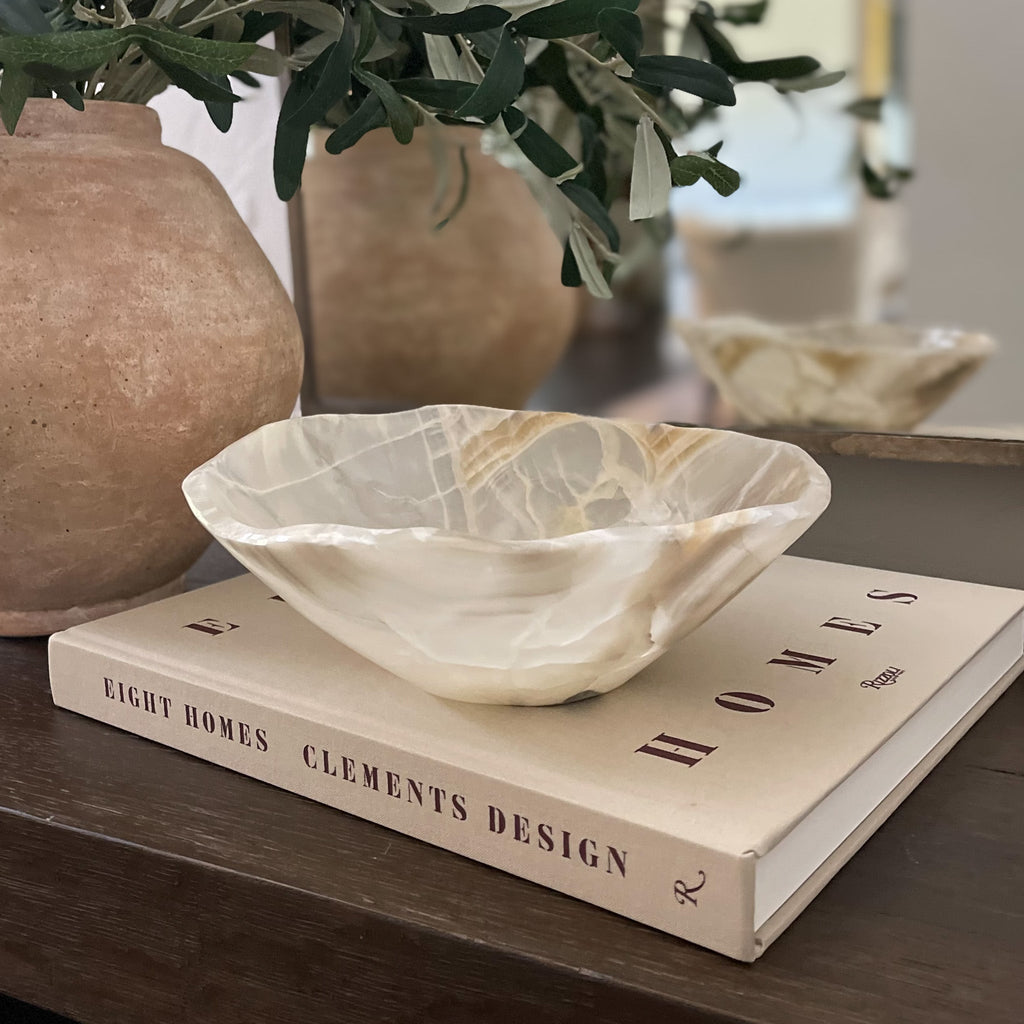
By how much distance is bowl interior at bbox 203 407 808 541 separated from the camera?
48 centimetres

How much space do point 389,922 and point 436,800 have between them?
0.04 m

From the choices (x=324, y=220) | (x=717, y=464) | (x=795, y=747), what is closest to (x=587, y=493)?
(x=717, y=464)

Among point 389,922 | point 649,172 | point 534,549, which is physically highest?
point 649,172

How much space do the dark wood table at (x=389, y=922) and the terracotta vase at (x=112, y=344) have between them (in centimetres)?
10

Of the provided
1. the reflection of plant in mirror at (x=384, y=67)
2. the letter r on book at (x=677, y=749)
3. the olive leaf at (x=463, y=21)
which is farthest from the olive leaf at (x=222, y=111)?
the letter r on book at (x=677, y=749)

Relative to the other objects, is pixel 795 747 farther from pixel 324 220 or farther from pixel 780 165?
pixel 324 220

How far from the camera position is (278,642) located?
0.47 metres

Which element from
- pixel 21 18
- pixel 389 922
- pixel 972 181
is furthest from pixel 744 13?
pixel 389 922

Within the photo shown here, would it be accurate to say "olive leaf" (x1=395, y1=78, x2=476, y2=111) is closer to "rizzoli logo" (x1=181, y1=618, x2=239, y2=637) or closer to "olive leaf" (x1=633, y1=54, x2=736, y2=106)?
"olive leaf" (x1=633, y1=54, x2=736, y2=106)

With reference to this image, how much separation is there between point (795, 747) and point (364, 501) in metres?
0.23

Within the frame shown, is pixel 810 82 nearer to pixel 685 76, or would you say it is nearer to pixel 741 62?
pixel 741 62

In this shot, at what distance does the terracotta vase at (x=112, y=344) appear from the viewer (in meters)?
0.47

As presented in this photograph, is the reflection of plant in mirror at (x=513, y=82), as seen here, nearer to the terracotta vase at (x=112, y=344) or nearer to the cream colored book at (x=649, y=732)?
the terracotta vase at (x=112, y=344)

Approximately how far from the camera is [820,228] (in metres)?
0.62
